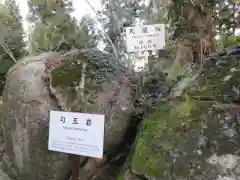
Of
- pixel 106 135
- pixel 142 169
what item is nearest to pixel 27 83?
pixel 106 135

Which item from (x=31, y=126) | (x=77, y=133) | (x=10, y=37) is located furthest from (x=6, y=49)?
(x=77, y=133)

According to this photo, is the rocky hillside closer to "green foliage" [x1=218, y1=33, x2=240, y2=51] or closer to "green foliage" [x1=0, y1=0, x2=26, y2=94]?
"green foliage" [x1=218, y1=33, x2=240, y2=51]

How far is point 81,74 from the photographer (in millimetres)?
2398

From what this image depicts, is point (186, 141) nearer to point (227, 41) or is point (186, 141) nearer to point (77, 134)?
point (77, 134)

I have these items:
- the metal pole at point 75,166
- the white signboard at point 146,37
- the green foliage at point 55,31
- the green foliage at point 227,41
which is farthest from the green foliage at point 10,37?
the green foliage at point 227,41

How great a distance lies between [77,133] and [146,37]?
3.78 ft

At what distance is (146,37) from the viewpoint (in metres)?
2.55

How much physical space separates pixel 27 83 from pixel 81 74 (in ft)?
1.54

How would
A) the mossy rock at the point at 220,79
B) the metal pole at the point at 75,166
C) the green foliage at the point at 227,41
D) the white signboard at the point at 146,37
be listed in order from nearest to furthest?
the mossy rock at the point at 220,79
the metal pole at the point at 75,166
the white signboard at the point at 146,37
the green foliage at the point at 227,41

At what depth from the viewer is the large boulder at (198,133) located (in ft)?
5.09

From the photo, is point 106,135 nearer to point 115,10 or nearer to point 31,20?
point 115,10

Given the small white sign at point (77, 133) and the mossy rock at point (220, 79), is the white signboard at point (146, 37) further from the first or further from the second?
the small white sign at point (77, 133)

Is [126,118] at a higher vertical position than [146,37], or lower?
lower

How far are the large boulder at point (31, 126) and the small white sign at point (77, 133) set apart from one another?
34 centimetres
